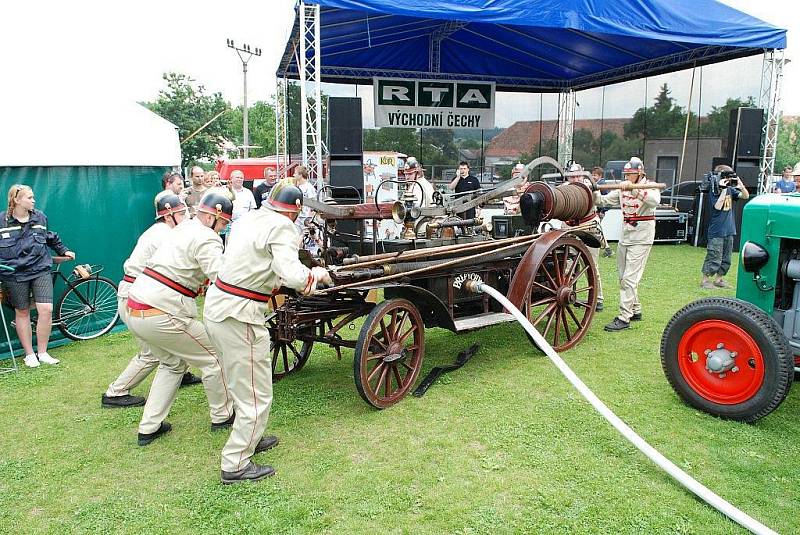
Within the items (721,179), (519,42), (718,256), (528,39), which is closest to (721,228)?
(718,256)

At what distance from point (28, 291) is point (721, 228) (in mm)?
8959

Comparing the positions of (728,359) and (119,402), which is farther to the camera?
(119,402)

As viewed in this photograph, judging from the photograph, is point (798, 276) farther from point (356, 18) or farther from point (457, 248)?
point (356, 18)

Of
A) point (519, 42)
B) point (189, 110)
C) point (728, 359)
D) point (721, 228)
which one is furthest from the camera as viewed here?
point (189, 110)

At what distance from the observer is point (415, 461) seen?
3812 mm

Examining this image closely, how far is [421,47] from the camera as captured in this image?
565 inches

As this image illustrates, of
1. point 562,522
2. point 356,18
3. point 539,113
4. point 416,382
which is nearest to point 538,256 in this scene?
point 416,382

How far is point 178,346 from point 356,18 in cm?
891

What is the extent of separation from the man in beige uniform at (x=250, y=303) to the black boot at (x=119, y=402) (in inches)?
64.7

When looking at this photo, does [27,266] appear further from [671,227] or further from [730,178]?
[671,227]

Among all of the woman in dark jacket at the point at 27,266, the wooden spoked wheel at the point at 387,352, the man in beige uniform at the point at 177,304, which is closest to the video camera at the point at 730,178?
the wooden spoked wheel at the point at 387,352

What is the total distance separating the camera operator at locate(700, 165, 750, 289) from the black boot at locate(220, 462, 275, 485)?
7.60m

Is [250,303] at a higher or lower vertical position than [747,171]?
lower

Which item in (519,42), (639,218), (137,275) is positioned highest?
(519,42)
